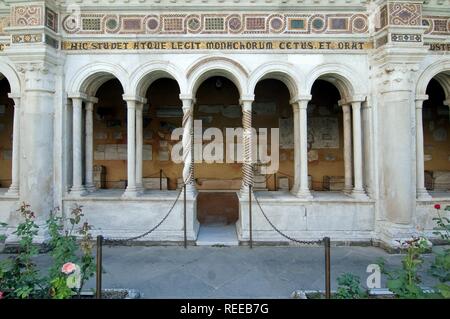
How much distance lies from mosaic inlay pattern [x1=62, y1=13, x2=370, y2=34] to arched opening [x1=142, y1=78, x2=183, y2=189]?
286 centimetres

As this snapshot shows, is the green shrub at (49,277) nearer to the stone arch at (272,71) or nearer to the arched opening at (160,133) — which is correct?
the stone arch at (272,71)

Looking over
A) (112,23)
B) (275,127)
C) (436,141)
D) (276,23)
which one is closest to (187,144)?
(112,23)

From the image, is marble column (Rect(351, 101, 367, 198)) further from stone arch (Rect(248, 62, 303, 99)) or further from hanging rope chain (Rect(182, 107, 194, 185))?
hanging rope chain (Rect(182, 107, 194, 185))

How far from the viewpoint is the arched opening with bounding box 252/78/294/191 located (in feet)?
30.3

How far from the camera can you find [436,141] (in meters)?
9.09

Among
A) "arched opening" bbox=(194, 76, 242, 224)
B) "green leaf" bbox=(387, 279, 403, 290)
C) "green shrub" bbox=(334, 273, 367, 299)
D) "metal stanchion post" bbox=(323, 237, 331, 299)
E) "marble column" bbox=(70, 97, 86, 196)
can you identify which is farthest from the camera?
"arched opening" bbox=(194, 76, 242, 224)

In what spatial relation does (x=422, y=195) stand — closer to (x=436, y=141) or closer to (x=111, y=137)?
(x=436, y=141)

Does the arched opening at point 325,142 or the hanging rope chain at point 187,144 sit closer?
the hanging rope chain at point 187,144

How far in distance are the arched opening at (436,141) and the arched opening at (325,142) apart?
2.57 m

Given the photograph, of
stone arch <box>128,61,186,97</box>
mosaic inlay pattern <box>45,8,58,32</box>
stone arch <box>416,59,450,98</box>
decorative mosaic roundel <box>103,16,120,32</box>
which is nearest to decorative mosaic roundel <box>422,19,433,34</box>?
stone arch <box>416,59,450,98</box>

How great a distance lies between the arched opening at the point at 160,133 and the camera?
30.4 feet

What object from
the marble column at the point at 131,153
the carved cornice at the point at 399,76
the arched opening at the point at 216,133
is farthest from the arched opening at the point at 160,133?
the carved cornice at the point at 399,76

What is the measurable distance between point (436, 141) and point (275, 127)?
16.4 feet

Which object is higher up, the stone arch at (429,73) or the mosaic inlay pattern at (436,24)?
the mosaic inlay pattern at (436,24)
